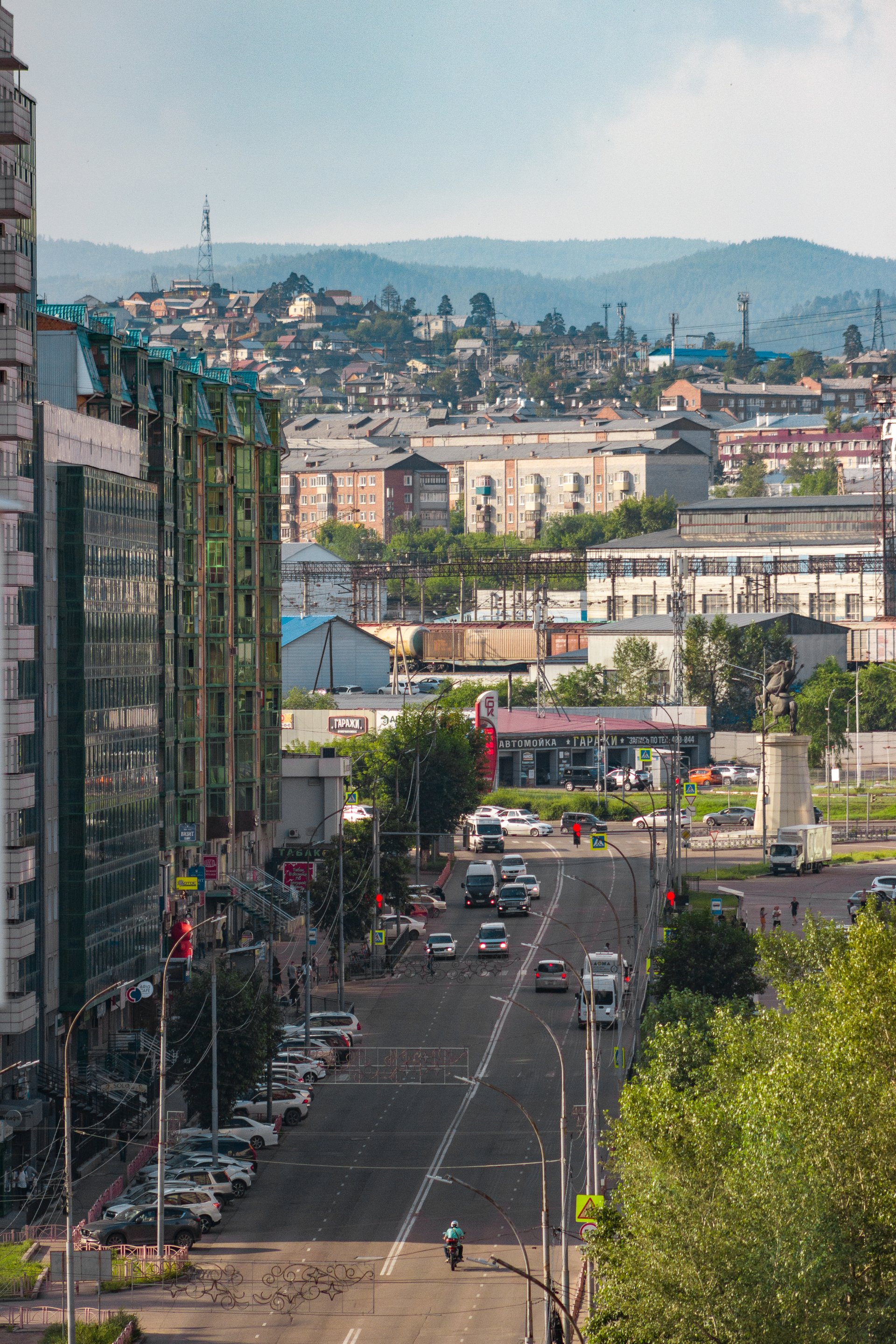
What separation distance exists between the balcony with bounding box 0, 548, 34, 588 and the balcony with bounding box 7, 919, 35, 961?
29.9 ft

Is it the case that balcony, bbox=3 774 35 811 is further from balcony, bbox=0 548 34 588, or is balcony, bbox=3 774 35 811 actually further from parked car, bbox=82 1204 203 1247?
parked car, bbox=82 1204 203 1247

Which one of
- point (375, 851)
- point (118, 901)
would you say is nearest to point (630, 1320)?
point (118, 901)

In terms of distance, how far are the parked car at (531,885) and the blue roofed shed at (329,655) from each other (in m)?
69.1

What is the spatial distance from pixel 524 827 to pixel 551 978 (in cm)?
4818

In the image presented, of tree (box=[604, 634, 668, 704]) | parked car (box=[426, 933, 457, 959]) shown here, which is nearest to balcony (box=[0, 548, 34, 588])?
parked car (box=[426, 933, 457, 959])

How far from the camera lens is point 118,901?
233 ft

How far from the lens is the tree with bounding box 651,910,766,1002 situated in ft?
237

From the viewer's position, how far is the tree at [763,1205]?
34.9m

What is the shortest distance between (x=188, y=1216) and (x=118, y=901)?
1907 cm

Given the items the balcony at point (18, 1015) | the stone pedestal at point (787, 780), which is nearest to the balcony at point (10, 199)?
the balcony at point (18, 1015)

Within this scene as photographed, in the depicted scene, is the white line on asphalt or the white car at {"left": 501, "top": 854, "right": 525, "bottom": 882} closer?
the white line on asphalt

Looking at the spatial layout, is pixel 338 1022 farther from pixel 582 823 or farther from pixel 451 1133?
pixel 582 823

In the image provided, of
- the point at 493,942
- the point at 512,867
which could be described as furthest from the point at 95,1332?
the point at 512,867

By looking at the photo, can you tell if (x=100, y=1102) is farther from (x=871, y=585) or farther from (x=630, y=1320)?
(x=871, y=585)
